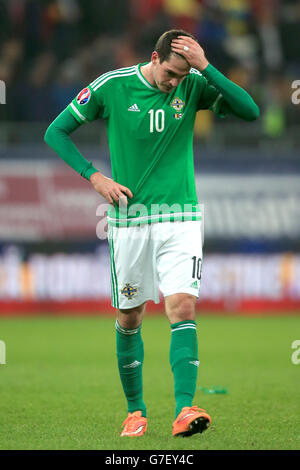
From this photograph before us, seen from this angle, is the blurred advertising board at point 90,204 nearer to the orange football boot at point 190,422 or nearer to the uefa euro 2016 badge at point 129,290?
the uefa euro 2016 badge at point 129,290

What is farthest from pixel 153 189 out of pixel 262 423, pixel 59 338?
pixel 59 338

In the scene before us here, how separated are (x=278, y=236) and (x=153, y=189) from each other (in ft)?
34.0

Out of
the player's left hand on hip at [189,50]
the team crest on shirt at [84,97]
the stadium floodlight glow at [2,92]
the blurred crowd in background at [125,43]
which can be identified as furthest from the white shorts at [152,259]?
the blurred crowd in background at [125,43]

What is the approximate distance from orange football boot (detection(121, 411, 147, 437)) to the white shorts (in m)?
0.70

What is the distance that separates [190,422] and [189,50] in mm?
2156

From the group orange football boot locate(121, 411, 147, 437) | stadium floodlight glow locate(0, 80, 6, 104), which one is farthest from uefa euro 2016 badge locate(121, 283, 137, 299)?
stadium floodlight glow locate(0, 80, 6, 104)

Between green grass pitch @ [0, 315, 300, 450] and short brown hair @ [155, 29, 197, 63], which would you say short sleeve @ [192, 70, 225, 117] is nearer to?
short brown hair @ [155, 29, 197, 63]

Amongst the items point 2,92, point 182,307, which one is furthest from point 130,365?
point 2,92

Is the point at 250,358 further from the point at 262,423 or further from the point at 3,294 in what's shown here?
the point at 3,294

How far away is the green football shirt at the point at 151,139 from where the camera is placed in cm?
543

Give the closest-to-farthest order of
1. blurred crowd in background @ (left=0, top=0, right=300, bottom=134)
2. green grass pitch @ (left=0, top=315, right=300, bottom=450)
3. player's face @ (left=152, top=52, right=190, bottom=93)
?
green grass pitch @ (left=0, top=315, right=300, bottom=450), player's face @ (left=152, top=52, right=190, bottom=93), blurred crowd in background @ (left=0, top=0, right=300, bottom=134)

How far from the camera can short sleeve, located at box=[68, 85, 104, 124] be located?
18.3 feet

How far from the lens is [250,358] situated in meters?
9.95
